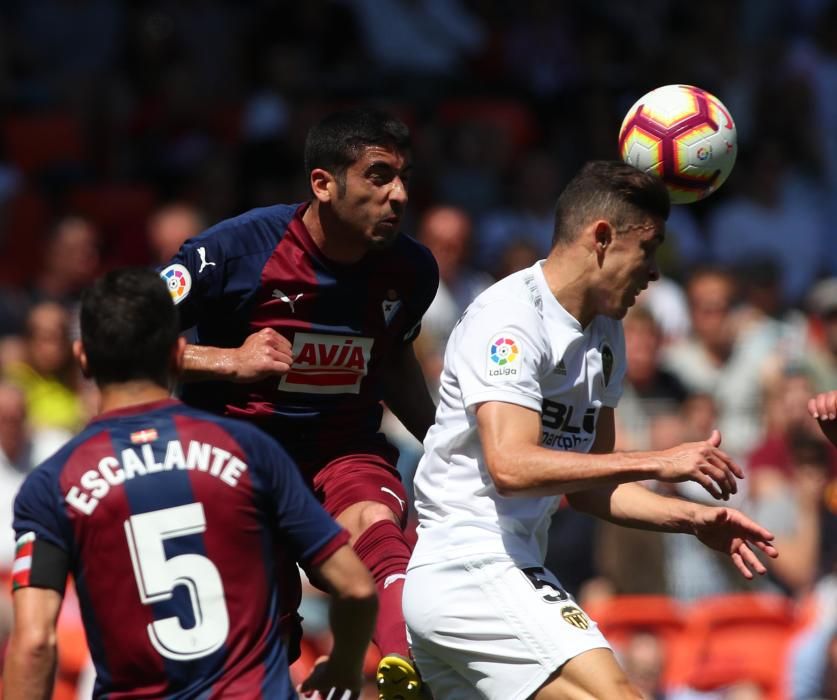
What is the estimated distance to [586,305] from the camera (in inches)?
207

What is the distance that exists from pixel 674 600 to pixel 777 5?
802 cm

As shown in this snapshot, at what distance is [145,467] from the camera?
4.16m

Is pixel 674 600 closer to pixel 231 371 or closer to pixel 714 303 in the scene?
pixel 714 303

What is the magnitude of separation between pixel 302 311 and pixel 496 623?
1560 mm

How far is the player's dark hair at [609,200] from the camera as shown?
5.17 metres

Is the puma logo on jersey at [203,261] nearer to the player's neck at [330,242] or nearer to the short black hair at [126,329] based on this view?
the player's neck at [330,242]

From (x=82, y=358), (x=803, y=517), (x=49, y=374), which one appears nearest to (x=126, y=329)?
(x=82, y=358)

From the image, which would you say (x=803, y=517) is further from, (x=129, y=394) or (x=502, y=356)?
(x=129, y=394)

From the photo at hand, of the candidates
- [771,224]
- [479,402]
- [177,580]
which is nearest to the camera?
[177,580]

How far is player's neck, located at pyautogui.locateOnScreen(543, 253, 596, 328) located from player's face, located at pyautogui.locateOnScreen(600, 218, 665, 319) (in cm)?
7

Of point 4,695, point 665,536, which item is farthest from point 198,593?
point 665,536

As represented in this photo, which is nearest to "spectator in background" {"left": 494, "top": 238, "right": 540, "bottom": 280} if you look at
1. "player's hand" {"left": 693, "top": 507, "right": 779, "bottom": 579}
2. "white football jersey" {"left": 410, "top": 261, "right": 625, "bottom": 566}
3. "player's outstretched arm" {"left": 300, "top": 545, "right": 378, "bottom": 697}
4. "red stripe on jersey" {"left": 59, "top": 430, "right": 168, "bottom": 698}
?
"white football jersey" {"left": 410, "top": 261, "right": 625, "bottom": 566}

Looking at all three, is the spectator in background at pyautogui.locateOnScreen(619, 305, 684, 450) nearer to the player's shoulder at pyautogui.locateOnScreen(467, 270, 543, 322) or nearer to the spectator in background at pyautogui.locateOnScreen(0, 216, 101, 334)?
the spectator in background at pyautogui.locateOnScreen(0, 216, 101, 334)

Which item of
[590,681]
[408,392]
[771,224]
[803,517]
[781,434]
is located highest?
[408,392]
